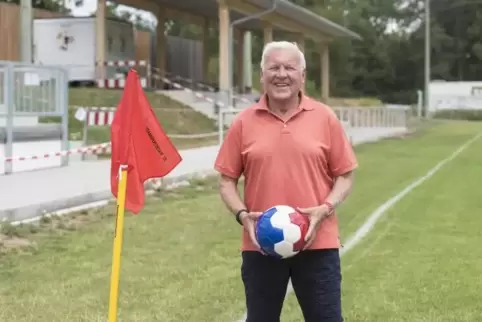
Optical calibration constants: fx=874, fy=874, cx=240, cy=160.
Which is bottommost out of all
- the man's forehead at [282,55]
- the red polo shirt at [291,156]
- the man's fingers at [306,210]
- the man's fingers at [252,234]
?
the man's fingers at [252,234]

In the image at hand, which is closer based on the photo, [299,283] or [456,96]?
[299,283]

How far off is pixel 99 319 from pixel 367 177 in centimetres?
1187

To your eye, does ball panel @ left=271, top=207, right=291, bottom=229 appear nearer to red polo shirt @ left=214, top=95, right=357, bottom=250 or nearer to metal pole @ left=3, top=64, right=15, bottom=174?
red polo shirt @ left=214, top=95, right=357, bottom=250

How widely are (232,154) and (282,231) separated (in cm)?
56

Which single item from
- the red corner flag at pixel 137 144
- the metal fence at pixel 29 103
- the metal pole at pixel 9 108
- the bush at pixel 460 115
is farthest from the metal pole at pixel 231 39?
the bush at pixel 460 115

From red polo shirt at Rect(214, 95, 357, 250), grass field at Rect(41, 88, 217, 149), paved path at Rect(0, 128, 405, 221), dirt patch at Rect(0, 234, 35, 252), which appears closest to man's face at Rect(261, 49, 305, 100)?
red polo shirt at Rect(214, 95, 357, 250)

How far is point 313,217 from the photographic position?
4160 millimetres

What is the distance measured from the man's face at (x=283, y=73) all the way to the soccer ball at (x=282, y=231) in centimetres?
56

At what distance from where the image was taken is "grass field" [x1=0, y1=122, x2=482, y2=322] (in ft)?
22.1

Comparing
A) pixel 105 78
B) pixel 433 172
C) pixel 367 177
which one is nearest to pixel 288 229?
pixel 367 177

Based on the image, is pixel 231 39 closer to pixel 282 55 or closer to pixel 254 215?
pixel 282 55

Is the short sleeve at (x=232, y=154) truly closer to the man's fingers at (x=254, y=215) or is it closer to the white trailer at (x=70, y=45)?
the man's fingers at (x=254, y=215)

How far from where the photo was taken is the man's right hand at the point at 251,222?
13.9 feet

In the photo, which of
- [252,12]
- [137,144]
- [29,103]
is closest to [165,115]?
[29,103]
